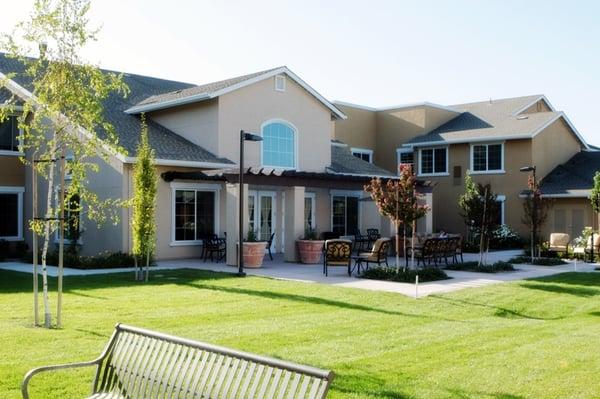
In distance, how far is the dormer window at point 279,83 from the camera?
25.3 meters

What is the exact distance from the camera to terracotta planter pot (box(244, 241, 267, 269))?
19853 mm

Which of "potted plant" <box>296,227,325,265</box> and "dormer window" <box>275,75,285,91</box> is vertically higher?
"dormer window" <box>275,75,285,91</box>

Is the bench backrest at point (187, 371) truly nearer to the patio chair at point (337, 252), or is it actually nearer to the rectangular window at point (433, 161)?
the patio chair at point (337, 252)

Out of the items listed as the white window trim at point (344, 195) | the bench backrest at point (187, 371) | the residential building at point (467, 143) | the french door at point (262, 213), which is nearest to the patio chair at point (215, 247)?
the french door at point (262, 213)

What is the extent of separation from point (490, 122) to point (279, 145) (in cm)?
1368

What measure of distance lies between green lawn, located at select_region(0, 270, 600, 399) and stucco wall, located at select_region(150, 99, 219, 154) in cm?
881

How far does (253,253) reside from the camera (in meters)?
19.9

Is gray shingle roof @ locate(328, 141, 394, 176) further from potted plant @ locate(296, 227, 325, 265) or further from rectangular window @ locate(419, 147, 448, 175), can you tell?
potted plant @ locate(296, 227, 325, 265)

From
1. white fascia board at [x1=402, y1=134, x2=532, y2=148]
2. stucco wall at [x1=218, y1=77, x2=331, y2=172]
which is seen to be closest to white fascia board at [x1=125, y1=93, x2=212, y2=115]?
stucco wall at [x1=218, y1=77, x2=331, y2=172]

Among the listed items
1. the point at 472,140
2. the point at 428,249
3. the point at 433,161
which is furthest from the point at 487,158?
the point at 428,249

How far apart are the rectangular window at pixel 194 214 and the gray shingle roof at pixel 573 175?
16.0 meters

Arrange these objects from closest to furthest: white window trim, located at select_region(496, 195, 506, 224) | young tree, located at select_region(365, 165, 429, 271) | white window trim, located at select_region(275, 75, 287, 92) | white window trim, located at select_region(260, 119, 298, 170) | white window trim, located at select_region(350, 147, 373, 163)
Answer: young tree, located at select_region(365, 165, 429, 271) < white window trim, located at select_region(260, 119, 298, 170) < white window trim, located at select_region(275, 75, 287, 92) < white window trim, located at select_region(496, 195, 506, 224) < white window trim, located at select_region(350, 147, 373, 163)

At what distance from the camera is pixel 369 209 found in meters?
28.1

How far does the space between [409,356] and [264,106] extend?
1792 centimetres
